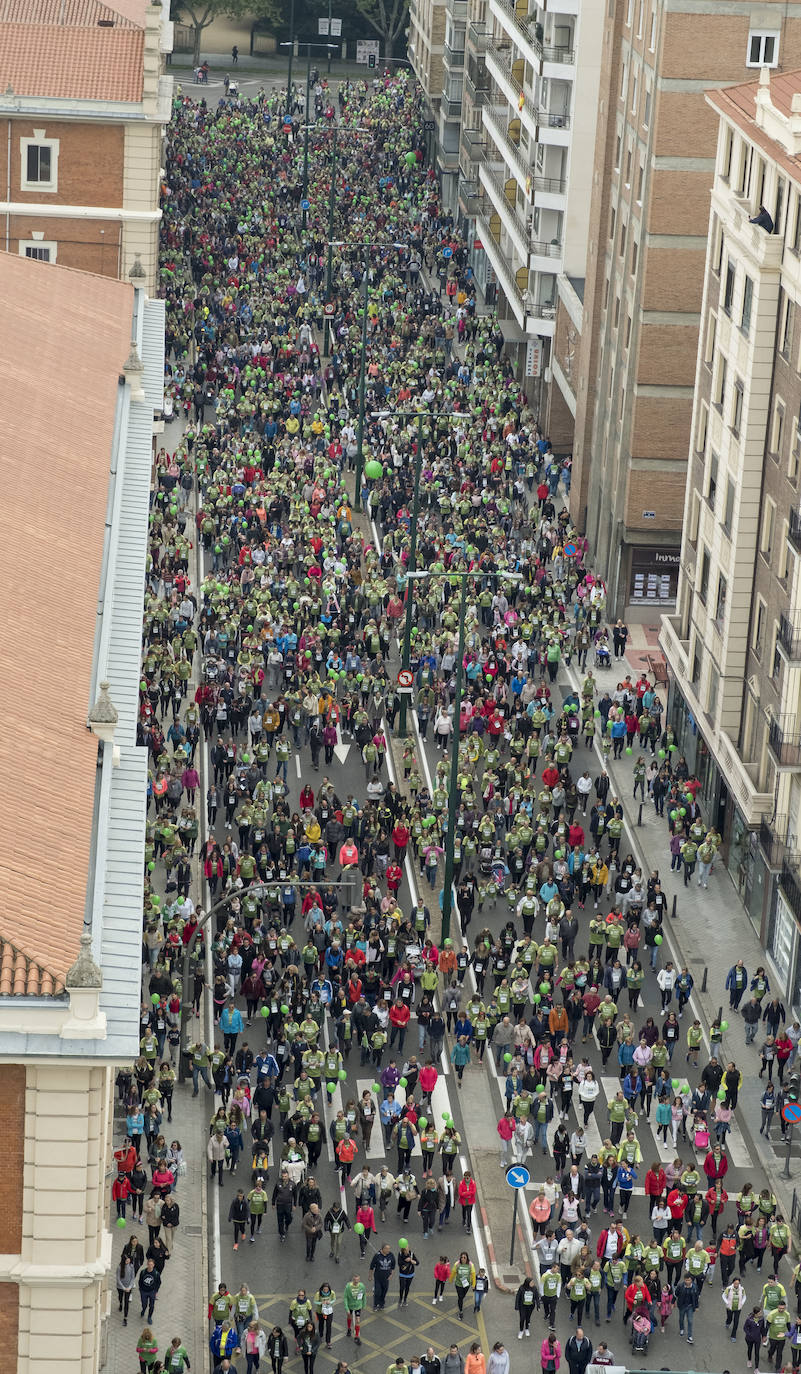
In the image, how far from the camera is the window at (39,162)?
72.6 m

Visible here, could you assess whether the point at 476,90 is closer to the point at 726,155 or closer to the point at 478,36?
the point at 478,36

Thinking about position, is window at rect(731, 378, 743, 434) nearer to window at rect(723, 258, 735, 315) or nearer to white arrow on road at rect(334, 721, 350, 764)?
window at rect(723, 258, 735, 315)

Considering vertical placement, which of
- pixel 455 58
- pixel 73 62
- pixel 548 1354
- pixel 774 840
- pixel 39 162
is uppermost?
pixel 73 62

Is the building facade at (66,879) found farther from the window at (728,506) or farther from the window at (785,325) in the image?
the window at (728,506)

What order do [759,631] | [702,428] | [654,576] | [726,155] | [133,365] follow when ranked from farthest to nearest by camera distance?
[654,576] < [702,428] < [726,155] < [759,631] < [133,365]

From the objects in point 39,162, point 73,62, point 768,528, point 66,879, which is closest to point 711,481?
point 768,528

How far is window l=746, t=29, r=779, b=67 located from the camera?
69688 mm

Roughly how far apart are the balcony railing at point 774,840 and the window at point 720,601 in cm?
678

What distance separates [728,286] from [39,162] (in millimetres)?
23249

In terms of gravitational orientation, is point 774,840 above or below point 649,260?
below

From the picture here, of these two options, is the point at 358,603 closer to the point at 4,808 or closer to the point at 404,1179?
the point at 404,1179

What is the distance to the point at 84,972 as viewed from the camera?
2723cm

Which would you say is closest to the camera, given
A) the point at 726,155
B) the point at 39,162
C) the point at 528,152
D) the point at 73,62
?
the point at 726,155

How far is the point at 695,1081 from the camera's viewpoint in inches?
1916
